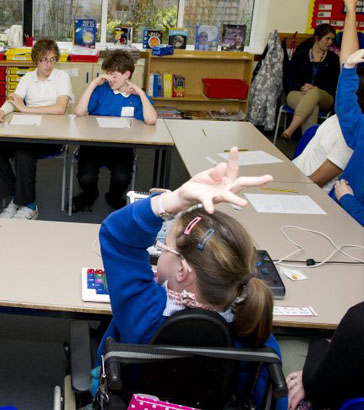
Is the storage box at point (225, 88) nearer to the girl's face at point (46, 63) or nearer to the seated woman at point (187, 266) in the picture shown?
the girl's face at point (46, 63)

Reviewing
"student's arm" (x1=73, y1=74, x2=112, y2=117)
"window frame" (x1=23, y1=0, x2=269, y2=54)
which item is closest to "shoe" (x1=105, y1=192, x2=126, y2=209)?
"student's arm" (x1=73, y1=74, x2=112, y2=117)

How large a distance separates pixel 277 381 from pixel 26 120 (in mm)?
2990

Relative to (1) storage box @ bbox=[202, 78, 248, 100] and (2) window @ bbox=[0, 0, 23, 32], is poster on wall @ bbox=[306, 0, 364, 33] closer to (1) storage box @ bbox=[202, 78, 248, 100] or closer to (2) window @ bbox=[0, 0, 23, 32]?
(1) storage box @ bbox=[202, 78, 248, 100]

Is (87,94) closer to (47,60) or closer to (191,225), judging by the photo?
(47,60)

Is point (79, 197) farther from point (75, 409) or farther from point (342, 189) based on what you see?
point (75, 409)

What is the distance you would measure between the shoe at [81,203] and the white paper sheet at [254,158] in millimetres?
1149

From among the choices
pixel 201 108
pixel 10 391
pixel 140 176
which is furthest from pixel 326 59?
pixel 10 391

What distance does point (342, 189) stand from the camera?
2830mm

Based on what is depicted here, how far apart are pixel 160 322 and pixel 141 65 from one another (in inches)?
184

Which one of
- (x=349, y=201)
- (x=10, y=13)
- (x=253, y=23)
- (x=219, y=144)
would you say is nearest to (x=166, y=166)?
(x=219, y=144)

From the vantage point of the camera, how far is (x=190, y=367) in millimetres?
1221

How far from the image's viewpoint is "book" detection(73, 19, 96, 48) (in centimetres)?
567

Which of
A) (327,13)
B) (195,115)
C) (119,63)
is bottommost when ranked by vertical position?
(195,115)

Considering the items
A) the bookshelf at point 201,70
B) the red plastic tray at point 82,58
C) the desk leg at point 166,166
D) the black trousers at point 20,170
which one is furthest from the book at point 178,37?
the black trousers at point 20,170
